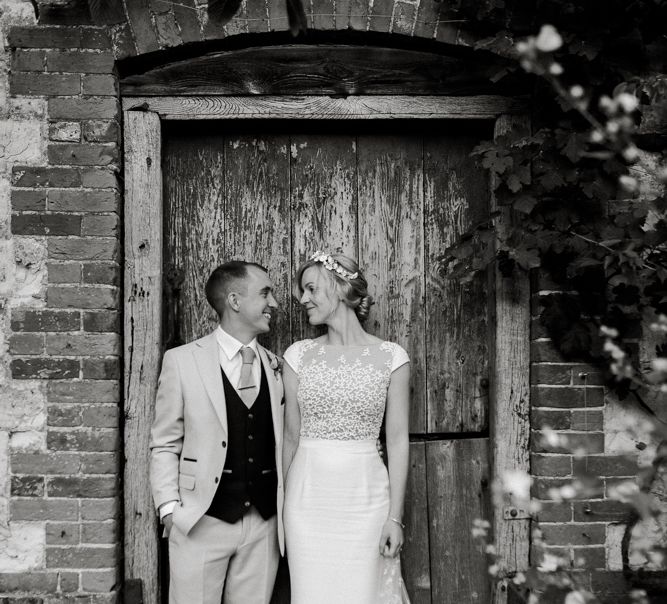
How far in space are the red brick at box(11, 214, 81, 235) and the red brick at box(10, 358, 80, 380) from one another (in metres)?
0.53

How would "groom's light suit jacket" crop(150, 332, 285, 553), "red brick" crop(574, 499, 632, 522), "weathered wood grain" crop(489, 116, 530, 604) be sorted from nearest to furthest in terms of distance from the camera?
"groom's light suit jacket" crop(150, 332, 285, 553), "red brick" crop(574, 499, 632, 522), "weathered wood grain" crop(489, 116, 530, 604)

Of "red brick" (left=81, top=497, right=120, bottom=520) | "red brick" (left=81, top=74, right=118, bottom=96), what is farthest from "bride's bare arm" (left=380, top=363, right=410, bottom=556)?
"red brick" (left=81, top=74, right=118, bottom=96)

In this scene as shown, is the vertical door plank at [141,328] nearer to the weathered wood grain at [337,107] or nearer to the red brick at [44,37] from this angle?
the weathered wood grain at [337,107]

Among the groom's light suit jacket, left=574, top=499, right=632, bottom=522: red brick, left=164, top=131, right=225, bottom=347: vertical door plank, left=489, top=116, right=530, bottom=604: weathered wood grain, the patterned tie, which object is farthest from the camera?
left=164, top=131, right=225, bottom=347: vertical door plank

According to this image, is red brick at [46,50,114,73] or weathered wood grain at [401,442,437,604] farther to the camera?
weathered wood grain at [401,442,437,604]

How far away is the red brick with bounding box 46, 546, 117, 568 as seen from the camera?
112 inches

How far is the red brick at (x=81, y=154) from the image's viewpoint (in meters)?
2.91

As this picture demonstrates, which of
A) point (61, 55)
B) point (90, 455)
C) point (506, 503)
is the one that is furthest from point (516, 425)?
point (61, 55)

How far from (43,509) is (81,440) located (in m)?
0.31

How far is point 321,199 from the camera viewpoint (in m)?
3.28

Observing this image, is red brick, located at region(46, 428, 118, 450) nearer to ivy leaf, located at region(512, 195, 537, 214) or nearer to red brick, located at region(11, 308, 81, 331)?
red brick, located at region(11, 308, 81, 331)

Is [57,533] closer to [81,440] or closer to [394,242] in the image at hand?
[81,440]

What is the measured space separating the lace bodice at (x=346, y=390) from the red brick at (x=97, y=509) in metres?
0.85

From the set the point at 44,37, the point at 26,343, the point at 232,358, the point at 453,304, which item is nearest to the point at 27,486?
the point at 26,343
